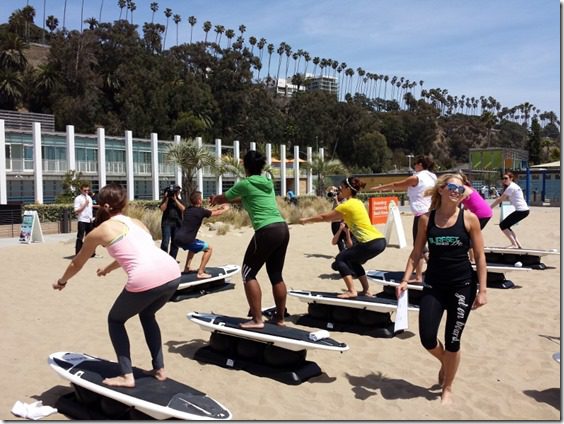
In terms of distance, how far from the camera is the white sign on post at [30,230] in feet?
55.2

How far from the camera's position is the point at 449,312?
4.40m

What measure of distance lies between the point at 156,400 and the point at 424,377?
262cm

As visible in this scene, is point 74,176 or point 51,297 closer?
point 51,297

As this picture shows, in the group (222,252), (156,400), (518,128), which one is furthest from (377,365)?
(518,128)

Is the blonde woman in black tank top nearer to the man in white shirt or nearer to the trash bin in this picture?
the man in white shirt

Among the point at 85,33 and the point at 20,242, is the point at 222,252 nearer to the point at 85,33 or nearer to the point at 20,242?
the point at 20,242

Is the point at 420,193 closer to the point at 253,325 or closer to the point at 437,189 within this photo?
the point at 437,189

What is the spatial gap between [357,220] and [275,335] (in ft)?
7.99

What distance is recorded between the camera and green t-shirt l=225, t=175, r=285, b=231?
17.8 ft

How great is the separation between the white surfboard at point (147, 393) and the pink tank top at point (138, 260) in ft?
2.56

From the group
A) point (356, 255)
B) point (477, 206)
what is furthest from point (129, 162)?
point (356, 255)

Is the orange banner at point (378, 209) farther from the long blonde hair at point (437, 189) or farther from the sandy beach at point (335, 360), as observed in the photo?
the long blonde hair at point (437, 189)

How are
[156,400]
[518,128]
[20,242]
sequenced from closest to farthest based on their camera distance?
1. [156,400]
2. [20,242]
3. [518,128]

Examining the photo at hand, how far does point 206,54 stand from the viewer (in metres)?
92.5
